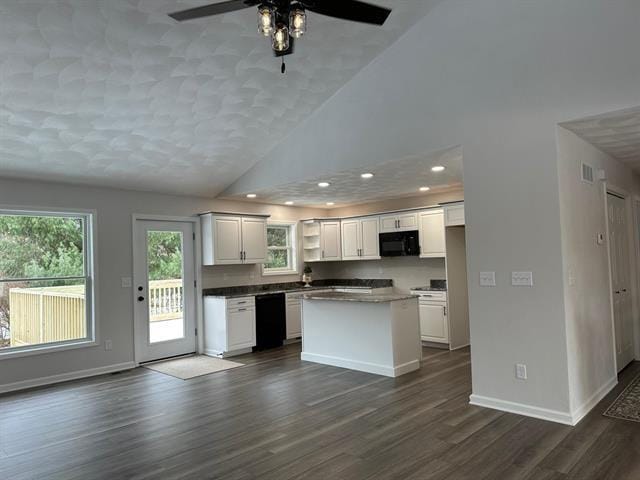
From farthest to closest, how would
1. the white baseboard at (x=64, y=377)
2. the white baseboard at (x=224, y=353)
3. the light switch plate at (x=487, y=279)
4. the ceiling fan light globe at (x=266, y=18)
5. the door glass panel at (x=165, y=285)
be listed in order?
the white baseboard at (x=224, y=353) < the door glass panel at (x=165, y=285) < the white baseboard at (x=64, y=377) < the light switch plate at (x=487, y=279) < the ceiling fan light globe at (x=266, y=18)

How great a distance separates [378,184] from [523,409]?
3.41 m

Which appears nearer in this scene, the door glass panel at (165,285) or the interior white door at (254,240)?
the door glass panel at (165,285)

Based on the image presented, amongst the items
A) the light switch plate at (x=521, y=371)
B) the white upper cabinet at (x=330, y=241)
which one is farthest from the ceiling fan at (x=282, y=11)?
the white upper cabinet at (x=330, y=241)

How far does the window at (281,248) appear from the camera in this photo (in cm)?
826

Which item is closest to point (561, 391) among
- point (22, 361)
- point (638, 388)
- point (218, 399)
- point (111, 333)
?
point (638, 388)

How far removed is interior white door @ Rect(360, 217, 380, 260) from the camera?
7887mm

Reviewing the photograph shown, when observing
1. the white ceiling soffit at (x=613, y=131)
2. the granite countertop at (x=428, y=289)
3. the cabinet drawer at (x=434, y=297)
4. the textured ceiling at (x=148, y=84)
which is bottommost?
the cabinet drawer at (x=434, y=297)

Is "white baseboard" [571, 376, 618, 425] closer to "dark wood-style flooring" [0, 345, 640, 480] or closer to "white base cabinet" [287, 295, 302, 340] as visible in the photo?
"dark wood-style flooring" [0, 345, 640, 480]

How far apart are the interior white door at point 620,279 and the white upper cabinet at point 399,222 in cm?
276

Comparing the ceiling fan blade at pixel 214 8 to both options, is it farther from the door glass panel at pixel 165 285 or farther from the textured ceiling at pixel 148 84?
the door glass panel at pixel 165 285

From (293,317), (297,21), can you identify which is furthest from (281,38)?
(293,317)

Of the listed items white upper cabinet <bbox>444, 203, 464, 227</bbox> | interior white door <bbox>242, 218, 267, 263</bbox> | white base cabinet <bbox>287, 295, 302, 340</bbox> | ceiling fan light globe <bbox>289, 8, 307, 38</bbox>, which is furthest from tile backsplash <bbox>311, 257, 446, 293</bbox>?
ceiling fan light globe <bbox>289, 8, 307, 38</bbox>

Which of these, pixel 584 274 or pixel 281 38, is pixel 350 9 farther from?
pixel 584 274

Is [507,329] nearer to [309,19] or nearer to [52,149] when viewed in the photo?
[309,19]
